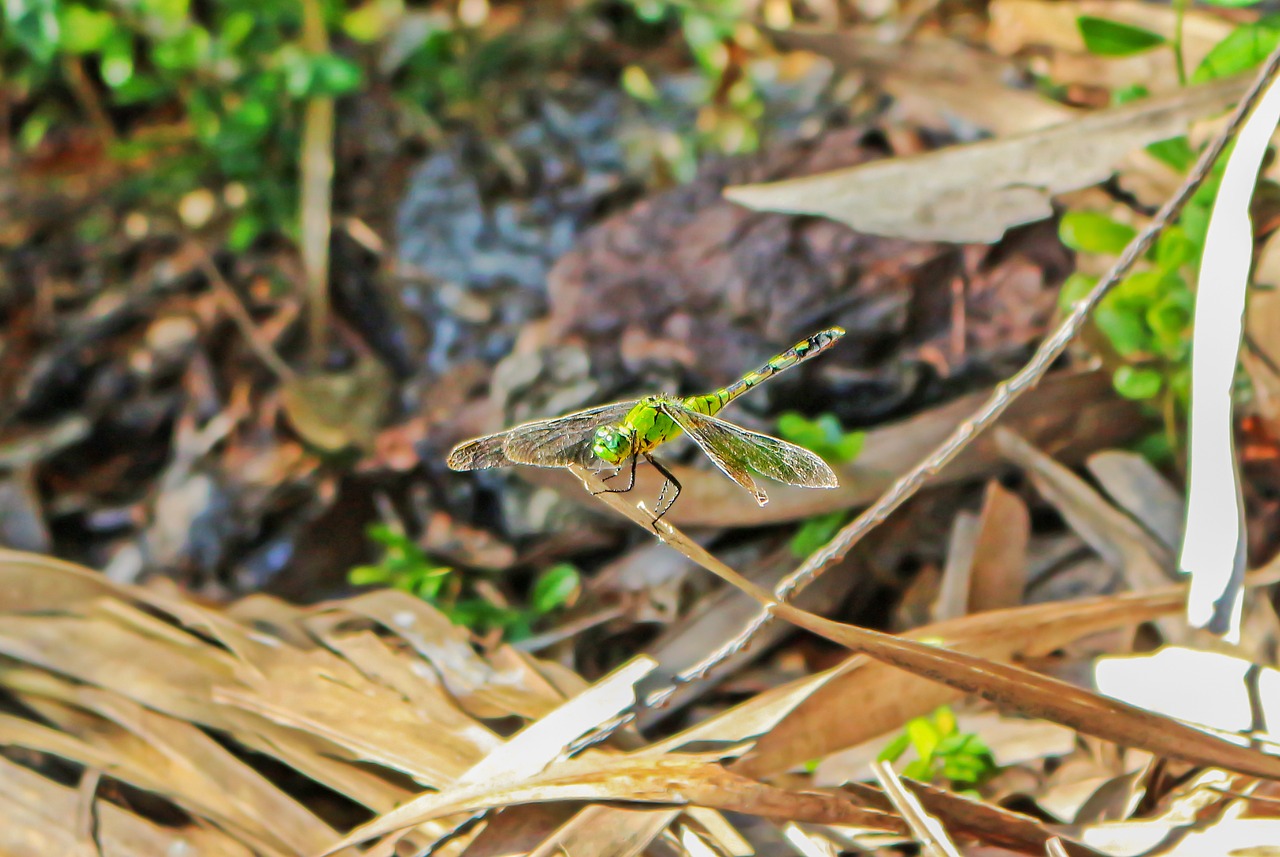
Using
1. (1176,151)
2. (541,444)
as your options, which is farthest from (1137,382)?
(541,444)

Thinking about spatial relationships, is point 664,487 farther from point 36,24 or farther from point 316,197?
point 36,24

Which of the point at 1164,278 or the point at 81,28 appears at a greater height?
the point at 81,28

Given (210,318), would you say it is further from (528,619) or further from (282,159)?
(528,619)

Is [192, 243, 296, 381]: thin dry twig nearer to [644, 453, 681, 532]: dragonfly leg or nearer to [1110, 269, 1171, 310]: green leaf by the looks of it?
[644, 453, 681, 532]: dragonfly leg

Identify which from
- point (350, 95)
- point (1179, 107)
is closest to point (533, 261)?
point (350, 95)

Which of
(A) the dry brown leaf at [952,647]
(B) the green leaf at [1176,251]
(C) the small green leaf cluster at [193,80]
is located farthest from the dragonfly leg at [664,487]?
(C) the small green leaf cluster at [193,80]

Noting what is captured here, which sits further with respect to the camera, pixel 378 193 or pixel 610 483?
pixel 378 193
